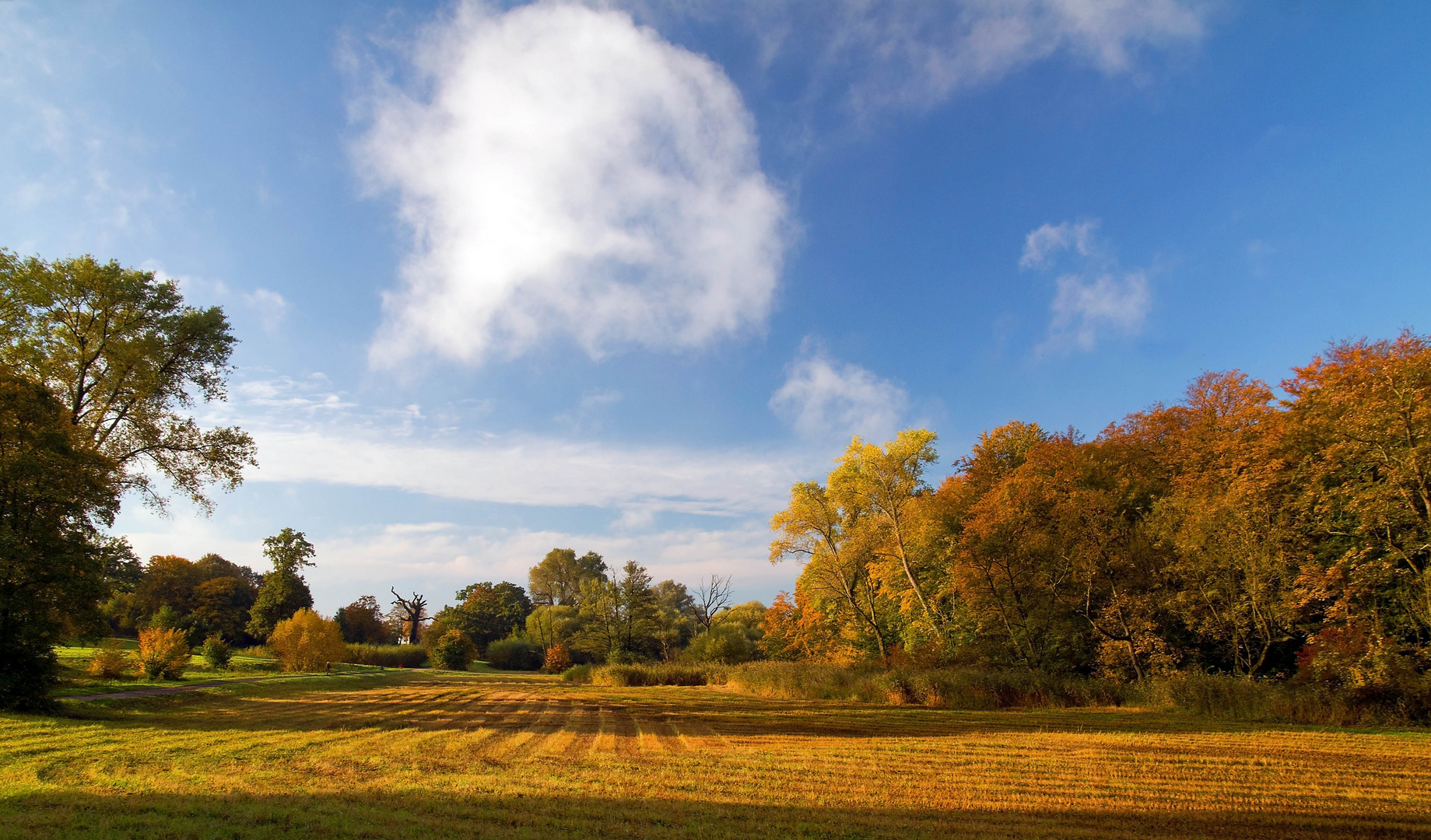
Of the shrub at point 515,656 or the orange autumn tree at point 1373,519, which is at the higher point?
the orange autumn tree at point 1373,519

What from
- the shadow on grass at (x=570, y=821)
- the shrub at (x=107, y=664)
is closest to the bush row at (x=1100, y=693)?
Answer: the shadow on grass at (x=570, y=821)

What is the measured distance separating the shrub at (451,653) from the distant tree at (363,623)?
12.2 meters

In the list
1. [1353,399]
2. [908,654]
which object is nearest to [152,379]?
[908,654]

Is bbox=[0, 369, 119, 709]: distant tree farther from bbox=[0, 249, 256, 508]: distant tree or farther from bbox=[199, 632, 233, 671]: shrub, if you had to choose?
bbox=[199, 632, 233, 671]: shrub

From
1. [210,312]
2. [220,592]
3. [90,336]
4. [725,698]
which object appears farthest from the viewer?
[220,592]

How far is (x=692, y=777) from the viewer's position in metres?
8.92

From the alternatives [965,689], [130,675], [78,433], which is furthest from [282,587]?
[965,689]

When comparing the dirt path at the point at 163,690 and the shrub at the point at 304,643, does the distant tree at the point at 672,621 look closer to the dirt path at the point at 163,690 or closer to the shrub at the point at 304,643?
the shrub at the point at 304,643

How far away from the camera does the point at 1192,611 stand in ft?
61.4

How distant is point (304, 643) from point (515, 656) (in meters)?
27.8

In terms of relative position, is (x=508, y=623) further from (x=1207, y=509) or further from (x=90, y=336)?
(x=1207, y=509)

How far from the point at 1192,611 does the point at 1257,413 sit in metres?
7.02

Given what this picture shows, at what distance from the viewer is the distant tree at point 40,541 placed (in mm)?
12547

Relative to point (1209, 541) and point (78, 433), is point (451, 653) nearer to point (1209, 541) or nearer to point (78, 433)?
point (78, 433)
